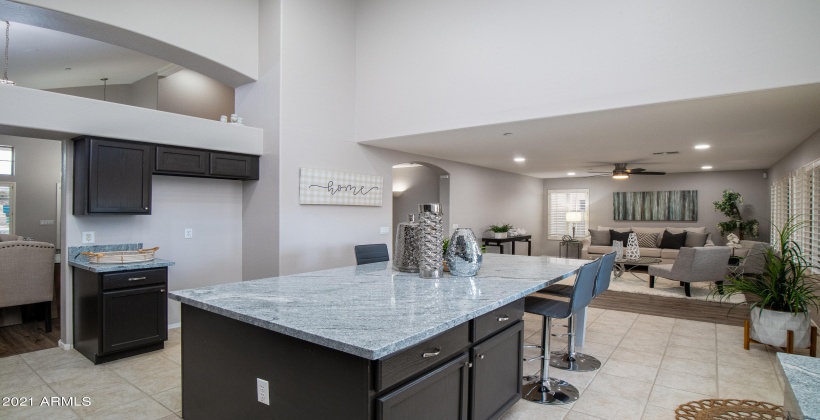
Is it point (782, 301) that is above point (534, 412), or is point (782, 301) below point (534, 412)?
above

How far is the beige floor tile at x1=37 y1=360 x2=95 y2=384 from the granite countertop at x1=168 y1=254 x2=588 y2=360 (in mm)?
1832

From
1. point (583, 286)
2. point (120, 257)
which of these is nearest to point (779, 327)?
point (583, 286)

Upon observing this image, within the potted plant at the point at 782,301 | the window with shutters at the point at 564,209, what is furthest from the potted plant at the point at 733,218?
the potted plant at the point at 782,301

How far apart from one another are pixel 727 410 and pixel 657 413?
Result: 454 millimetres

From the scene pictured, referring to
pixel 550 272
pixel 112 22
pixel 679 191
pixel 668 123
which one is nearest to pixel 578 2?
pixel 668 123

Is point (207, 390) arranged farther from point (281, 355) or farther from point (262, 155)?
point (262, 155)

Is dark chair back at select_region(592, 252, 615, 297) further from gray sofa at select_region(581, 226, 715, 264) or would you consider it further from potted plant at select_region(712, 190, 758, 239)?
Result: potted plant at select_region(712, 190, 758, 239)

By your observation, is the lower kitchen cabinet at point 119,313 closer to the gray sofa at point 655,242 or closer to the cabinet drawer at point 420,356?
the cabinet drawer at point 420,356

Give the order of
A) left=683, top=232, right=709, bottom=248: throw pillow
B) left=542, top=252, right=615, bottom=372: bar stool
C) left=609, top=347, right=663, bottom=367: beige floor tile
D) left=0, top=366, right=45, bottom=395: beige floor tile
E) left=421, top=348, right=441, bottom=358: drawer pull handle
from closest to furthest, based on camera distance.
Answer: left=421, top=348, right=441, bottom=358: drawer pull handle
left=0, top=366, right=45, bottom=395: beige floor tile
left=542, top=252, right=615, bottom=372: bar stool
left=609, top=347, right=663, bottom=367: beige floor tile
left=683, top=232, right=709, bottom=248: throw pillow

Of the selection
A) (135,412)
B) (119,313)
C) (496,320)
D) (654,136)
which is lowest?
(135,412)

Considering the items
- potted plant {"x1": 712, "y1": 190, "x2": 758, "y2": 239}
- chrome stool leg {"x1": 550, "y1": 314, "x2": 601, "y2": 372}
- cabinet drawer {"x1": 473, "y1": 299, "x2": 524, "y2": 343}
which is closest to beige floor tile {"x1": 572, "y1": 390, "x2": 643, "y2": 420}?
chrome stool leg {"x1": 550, "y1": 314, "x2": 601, "y2": 372}

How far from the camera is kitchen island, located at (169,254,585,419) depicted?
1.51 meters

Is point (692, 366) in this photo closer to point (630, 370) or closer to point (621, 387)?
point (630, 370)

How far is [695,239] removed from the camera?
28.7 ft
